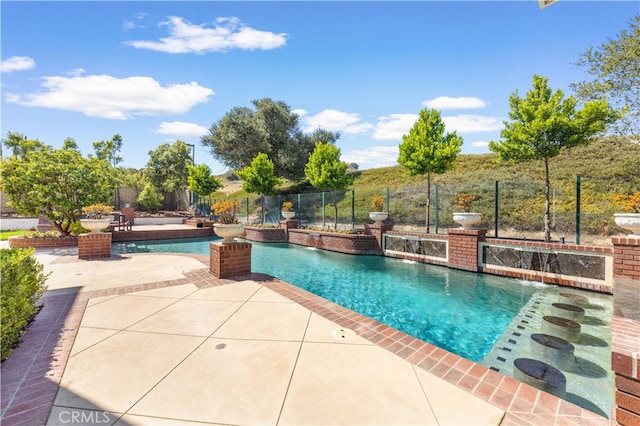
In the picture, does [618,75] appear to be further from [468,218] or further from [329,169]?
[329,169]

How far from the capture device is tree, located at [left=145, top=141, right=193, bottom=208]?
28.0 meters

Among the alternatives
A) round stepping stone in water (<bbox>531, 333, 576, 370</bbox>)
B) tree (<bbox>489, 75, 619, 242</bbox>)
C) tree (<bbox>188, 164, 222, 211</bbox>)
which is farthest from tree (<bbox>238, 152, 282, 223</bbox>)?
round stepping stone in water (<bbox>531, 333, 576, 370</bbox>)

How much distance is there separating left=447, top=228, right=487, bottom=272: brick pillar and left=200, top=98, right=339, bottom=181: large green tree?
18.8 m

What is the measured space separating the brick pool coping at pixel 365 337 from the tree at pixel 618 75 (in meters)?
12.8

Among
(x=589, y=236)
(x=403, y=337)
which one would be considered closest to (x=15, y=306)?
(x=403, y=337)

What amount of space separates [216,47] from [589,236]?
46.9 ft

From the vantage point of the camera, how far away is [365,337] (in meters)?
3.15

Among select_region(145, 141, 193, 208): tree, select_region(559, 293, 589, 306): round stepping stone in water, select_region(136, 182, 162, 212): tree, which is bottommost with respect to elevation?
select_region(559, 293, 589, 306): round stepping stone in water

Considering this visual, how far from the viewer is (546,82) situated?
805cm

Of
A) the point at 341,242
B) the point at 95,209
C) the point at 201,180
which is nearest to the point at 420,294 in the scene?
the point at 341,242

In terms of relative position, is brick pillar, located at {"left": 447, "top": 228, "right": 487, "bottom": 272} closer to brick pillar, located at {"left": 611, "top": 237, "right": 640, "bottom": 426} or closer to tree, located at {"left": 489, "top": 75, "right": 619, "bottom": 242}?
tree, located at {"left": 489, "top": 75, "right": 619, "bottom": 242}

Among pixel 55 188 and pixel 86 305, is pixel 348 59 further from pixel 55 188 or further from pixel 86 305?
pixel 55 188

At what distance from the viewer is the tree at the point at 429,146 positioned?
11.6 metres

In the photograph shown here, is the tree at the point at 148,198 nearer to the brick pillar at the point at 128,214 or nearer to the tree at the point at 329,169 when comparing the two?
the brick pillar at the point at 128,214
